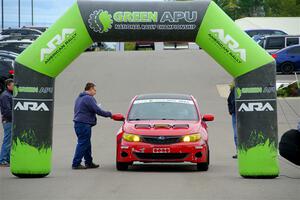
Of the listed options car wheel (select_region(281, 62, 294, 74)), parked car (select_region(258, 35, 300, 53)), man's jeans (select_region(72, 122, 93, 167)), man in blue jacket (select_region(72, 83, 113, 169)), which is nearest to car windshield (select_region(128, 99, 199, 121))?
man in blue jacket (select_region(72, 83, 113, 169))

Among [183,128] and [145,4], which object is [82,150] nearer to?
[183,128]

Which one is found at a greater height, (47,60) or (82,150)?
(47,60)

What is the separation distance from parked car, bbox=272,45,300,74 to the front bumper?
87.2 ft

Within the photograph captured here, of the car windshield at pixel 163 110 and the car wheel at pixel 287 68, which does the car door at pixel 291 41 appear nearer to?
the car wheel at pixel 287 68

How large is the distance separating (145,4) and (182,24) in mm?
738

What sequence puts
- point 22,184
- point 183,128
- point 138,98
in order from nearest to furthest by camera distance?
point 22,184 → point 183,128 → point 138,98

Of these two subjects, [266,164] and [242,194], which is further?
[266,164]

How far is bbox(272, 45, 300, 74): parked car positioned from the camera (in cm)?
4209

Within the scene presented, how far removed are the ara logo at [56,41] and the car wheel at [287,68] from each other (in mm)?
28689

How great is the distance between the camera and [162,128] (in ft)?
53.3

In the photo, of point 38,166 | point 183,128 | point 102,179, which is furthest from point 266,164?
point 38,166

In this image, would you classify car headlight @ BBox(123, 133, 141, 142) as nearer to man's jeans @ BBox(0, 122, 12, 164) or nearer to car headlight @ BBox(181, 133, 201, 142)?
car headlight @ BBox(181, 133, 201, 142)

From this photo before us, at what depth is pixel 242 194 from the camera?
12.9 m

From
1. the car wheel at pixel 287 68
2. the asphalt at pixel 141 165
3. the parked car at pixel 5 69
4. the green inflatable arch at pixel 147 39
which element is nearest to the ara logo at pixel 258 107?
the green inflatable arch at pixel 147 39
